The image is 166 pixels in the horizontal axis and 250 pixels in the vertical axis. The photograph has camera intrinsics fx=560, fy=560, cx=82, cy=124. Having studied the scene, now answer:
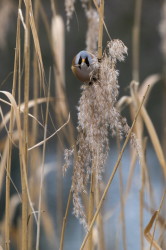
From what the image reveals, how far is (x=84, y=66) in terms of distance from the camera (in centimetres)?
74

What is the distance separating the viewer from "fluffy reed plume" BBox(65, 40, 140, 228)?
0.73 meters

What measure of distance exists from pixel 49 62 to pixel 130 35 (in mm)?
930

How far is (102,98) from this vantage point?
2.38 ft

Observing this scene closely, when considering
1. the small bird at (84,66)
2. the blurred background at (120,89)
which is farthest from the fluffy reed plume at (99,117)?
the blurred background at (120,89)

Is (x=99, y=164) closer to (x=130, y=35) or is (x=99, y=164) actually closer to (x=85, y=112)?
(x=85, y=112)

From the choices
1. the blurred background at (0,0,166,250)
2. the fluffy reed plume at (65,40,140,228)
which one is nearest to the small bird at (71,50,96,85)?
the fluffy reed plume at (65,40,140,228)

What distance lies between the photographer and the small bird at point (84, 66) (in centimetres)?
74

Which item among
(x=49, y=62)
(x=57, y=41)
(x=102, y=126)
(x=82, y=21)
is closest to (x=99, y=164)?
(x=102, y=126)

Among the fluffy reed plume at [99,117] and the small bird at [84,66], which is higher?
the small bird at [84,66]

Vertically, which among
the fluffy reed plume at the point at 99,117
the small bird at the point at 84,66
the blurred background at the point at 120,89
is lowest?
the fluffy reed plume at the point at 99,117

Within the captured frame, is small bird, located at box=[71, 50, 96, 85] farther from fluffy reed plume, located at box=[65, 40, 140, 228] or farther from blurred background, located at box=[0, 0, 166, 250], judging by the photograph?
blurred background, located at box=[0, 0, 166, 250]

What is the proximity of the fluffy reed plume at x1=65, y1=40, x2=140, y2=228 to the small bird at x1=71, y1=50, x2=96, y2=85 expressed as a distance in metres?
0.01

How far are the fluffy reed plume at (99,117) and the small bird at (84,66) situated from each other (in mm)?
10

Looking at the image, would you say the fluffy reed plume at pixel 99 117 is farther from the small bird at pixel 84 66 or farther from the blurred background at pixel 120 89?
the blurred background at pixel 120 89
